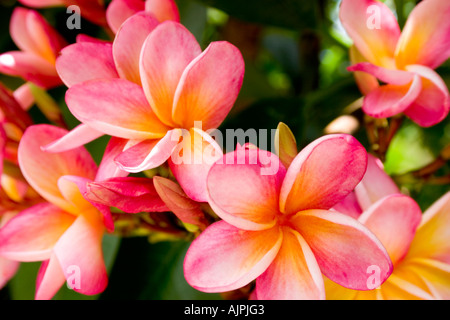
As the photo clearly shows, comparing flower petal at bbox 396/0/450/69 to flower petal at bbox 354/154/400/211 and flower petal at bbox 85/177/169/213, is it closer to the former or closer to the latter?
flower petal at bbox 354/154/400/211

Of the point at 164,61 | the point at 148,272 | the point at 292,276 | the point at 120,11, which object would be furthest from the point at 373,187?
the point at 148,272

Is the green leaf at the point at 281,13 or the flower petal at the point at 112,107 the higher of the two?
the flower petal at the point at 112,107

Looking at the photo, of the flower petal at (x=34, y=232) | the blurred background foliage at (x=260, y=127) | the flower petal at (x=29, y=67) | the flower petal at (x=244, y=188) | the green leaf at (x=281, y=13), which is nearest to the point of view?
the flower petal at (x=244, y=188)

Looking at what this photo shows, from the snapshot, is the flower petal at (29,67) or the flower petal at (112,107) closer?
the flower petal at (112,107)

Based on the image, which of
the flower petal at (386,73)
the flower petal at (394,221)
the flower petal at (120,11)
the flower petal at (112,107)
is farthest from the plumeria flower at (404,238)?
the flower petal at (120,11)

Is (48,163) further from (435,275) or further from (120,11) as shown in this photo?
(435,275)

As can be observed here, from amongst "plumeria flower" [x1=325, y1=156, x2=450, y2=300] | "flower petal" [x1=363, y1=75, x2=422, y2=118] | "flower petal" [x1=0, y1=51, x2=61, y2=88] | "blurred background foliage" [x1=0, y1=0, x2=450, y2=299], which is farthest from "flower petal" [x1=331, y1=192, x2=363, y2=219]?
"flower petal" [x1=0, y1=51, x2=61, y2=88]

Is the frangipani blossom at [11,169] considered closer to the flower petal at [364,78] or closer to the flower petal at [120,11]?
the flower petal at [120,11]

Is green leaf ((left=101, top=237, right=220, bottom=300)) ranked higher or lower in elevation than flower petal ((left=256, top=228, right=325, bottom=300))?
lower
